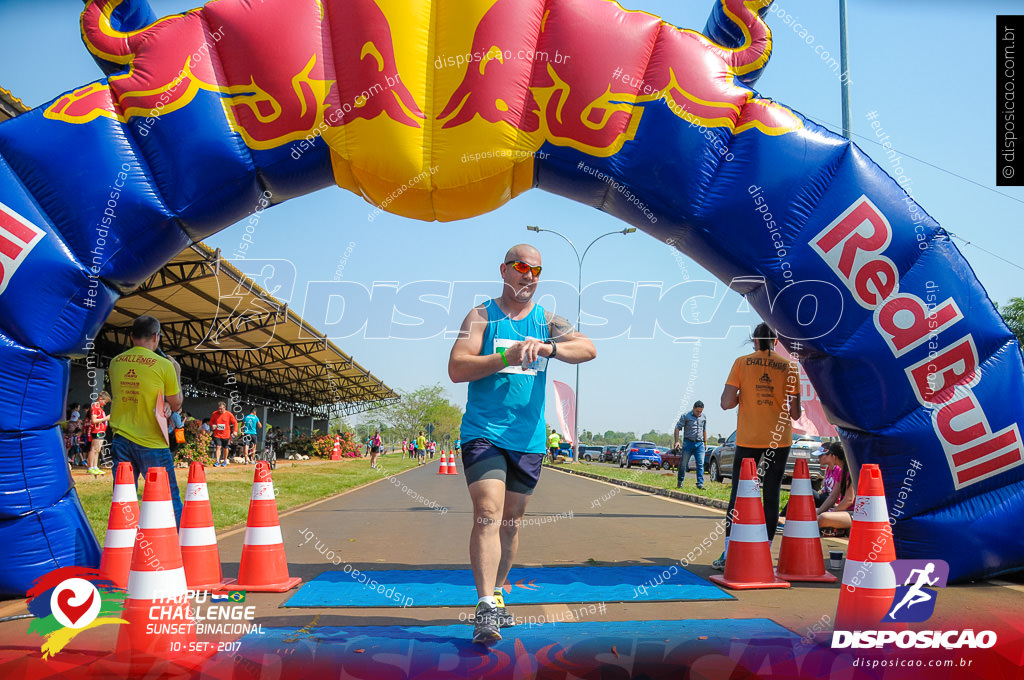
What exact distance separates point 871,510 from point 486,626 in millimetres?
2064

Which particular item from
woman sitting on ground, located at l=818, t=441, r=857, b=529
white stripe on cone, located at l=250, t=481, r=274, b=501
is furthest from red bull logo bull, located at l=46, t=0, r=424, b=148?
woman sitting on ground, located at l=818, t=441, r=857, b=529

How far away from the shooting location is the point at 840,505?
7.26 m

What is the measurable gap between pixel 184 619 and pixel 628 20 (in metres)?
4.73

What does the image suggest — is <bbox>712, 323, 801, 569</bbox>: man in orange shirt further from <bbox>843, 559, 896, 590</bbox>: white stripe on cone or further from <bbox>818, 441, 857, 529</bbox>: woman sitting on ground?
<bbox>818, 441, 857, 529</bbox>: woman sitting on ground

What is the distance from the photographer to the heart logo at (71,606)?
3.50 meters

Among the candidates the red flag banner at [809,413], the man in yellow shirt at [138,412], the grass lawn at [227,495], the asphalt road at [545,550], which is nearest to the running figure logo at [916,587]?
the asphalt road at [545,550]

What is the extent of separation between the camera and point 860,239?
5.04 meters

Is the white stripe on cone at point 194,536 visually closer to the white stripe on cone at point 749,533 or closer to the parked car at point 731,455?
the white stripe on cone at point 749,533

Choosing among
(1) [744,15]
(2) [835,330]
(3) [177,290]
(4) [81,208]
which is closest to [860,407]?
(2) [835,330]

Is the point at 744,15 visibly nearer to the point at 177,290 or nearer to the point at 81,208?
the point at 81,208

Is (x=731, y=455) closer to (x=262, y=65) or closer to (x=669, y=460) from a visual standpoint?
(x=669, y=460)

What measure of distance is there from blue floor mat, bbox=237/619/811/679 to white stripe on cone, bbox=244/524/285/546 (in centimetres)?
121

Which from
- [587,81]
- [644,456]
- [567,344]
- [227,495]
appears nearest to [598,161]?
[587,81]

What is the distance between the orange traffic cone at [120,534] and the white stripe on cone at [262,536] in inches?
26.4
